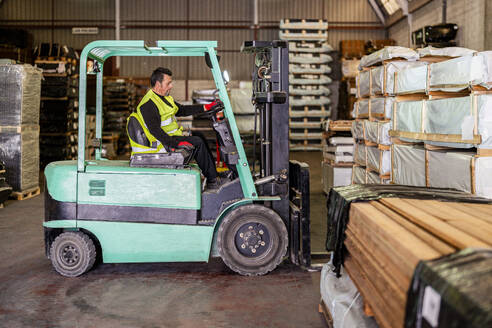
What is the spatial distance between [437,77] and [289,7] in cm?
1586

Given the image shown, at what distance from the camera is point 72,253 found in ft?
14.8

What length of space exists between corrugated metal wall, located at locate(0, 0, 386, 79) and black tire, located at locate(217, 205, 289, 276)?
15.8 meters

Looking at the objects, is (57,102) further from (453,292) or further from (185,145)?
(453,292)

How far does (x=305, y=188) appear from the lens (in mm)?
4543

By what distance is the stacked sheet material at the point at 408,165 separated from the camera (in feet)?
17.0

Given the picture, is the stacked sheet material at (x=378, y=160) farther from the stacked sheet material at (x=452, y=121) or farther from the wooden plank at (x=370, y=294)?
the wooden plank at (x=370, y=294)

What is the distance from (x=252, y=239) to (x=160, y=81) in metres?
1.66

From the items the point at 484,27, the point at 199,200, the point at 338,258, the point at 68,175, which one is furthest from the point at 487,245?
the point at 484,27

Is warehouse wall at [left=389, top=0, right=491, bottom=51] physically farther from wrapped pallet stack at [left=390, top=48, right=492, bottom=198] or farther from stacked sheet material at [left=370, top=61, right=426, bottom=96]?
wrapped pallet stack at [left=390, top=48, right=492, bottom=198]

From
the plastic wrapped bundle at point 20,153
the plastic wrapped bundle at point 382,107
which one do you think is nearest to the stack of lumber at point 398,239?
the plastic wrapped bundle at point 382,107

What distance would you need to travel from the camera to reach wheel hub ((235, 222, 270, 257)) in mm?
4453

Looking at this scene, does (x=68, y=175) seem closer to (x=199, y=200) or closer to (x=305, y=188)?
(x=199, y=200)

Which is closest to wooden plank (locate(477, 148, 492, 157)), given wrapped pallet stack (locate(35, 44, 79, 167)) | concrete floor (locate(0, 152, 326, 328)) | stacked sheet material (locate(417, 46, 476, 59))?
concrete floor (locate(0, 152, 326, 328))

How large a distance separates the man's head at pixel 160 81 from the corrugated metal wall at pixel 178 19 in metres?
15.2
